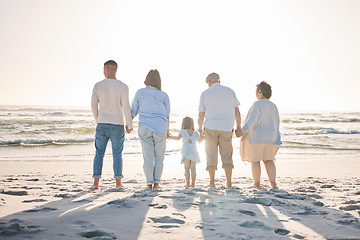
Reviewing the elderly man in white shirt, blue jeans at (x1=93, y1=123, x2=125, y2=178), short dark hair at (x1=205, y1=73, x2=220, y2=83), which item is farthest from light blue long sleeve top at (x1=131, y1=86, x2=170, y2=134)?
short dark hair at (x1=205, y1=73, x2=220, y2=83)

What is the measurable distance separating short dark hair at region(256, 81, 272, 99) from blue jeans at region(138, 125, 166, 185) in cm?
186

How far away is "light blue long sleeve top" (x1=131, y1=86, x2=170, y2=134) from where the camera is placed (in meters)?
4.83

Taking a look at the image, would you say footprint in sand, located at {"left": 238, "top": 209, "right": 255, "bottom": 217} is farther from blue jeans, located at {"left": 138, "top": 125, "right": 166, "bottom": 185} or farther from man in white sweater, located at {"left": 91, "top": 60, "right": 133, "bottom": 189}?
man in white sweater, located at {"left": 91, "top": 60, "right": 133, "bottom": 189}

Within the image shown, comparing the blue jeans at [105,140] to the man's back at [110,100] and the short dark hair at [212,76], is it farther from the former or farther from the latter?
the short dark hair at [212,76]

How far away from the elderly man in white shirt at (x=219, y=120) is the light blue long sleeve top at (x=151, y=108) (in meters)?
0.74

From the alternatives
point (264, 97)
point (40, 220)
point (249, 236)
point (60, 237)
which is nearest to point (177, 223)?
point (249, 236)

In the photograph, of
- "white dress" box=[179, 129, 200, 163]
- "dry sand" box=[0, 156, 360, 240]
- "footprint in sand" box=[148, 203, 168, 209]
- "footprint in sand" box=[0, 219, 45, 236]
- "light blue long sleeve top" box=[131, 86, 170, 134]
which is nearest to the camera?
"footprint in sand" box=[0, 219, 45, 236]

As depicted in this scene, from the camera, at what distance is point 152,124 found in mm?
4812

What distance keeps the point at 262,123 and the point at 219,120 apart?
0.72 meters

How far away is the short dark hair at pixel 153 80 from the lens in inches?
198

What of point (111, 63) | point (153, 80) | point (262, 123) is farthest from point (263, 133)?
point (111, 63)

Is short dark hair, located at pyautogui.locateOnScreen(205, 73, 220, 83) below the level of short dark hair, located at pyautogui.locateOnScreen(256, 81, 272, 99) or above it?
above

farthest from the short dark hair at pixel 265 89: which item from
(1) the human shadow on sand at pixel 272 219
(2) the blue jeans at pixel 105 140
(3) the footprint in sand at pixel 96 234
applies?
(3) the footprint in sand at pixel 96 234

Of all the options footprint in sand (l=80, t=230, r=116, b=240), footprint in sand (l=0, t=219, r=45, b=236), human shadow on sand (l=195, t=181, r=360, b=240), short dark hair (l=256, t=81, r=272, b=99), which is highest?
short dark hair (l=256, t=81, r=272, b=99)
